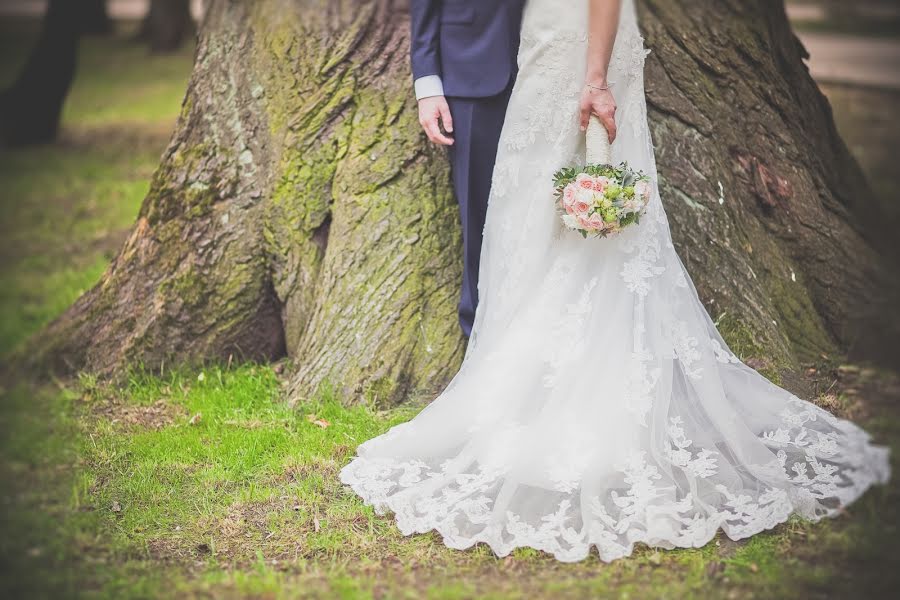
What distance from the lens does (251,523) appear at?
3229 mm

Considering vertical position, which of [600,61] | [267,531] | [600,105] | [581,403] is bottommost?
[267,531]

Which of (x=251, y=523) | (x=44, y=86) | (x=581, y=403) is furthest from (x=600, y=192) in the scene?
(x=44, y=86)

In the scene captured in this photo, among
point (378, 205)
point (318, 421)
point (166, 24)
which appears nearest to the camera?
point (318, 421)

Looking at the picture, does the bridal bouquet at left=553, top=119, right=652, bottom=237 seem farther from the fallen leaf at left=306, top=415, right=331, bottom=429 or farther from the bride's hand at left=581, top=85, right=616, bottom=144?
the fallen leaf at left=306, top=415, right=331, bottom=429

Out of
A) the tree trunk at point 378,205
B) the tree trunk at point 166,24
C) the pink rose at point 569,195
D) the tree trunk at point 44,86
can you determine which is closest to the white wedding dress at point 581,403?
the pink rose at point 569,195

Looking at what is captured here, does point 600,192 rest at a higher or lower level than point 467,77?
lower

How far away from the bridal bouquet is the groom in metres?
0.49

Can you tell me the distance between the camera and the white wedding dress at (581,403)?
3027 millimetres

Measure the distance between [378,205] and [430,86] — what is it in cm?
65

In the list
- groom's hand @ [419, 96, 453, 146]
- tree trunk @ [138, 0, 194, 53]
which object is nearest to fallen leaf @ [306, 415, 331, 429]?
groom's hand @ [419, 96, 453, 146]

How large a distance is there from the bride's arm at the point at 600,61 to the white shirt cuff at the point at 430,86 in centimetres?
64

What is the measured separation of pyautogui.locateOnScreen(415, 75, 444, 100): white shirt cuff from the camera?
3598mm

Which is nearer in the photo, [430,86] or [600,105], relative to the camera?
[600,105]

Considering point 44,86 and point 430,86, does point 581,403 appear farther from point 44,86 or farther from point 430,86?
point 44,86
